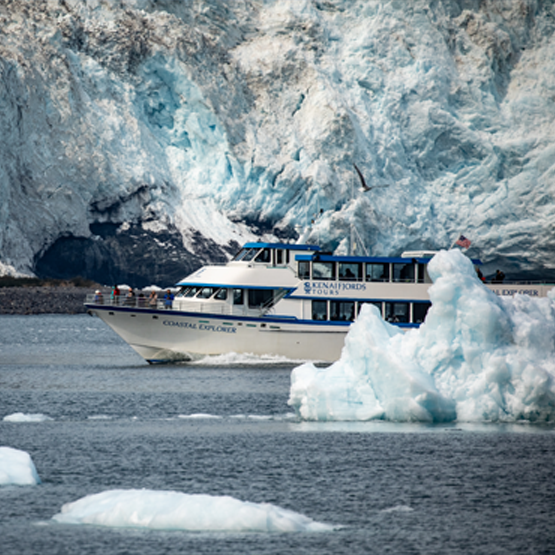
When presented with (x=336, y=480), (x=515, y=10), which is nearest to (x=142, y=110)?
(x=515, y=10)

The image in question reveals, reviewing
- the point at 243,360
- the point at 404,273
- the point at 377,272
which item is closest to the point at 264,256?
the point at 243,360

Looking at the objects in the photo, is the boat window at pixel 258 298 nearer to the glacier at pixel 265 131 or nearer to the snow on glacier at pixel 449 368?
the snow on glacier at pixel 449 368

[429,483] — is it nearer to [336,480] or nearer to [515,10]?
[336,480]

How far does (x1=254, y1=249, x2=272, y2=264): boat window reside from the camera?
3755 centimetres

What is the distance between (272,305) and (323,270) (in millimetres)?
2539

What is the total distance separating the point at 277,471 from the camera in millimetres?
17578

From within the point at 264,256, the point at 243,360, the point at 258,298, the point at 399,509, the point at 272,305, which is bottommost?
the point at 399,509

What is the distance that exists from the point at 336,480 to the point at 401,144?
7492 cm

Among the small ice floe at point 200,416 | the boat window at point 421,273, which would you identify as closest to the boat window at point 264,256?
the boat window at point 421,273

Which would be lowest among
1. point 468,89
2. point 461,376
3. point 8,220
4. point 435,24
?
point 461,376

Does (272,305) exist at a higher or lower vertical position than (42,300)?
lower

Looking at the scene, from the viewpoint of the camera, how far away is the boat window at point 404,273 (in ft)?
125

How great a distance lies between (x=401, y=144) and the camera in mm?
89312

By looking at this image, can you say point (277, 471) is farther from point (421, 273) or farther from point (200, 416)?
point (421, 273)
